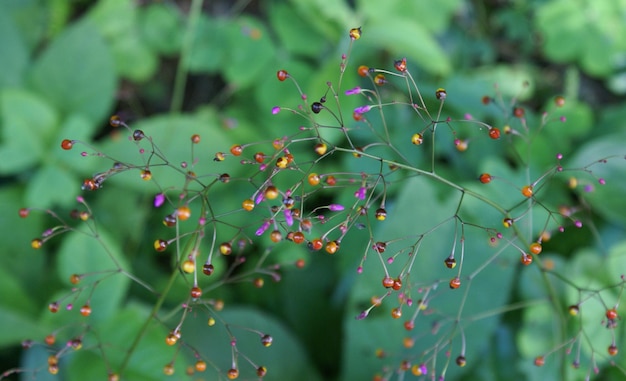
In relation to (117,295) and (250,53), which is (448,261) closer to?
(117,295)

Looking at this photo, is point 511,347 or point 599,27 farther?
point 599,27

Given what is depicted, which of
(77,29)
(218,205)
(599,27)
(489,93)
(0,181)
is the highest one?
(599,27)

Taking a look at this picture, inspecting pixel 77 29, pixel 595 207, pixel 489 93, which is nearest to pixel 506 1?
pixel 489 93

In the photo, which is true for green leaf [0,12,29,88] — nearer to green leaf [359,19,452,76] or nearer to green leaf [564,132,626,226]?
green leaf [359,19,452,76]

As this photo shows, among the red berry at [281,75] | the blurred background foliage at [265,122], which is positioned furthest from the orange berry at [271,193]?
the blurred background foliage at [265,122]

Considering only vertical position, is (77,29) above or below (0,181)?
above

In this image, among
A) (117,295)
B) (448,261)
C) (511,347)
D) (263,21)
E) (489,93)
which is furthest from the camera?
(263,21)

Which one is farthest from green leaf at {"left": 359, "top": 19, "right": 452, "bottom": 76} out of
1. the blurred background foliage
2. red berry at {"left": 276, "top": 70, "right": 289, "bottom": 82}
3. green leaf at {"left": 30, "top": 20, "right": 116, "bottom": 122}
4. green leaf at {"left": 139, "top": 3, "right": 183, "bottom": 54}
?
red berry at {"left": 276, "top": 70, "right": 289, "bottom": 82}

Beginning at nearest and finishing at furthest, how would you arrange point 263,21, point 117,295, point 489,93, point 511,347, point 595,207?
point 117,295
point 511,347
point 595,207
point 489,93
point 263,21
